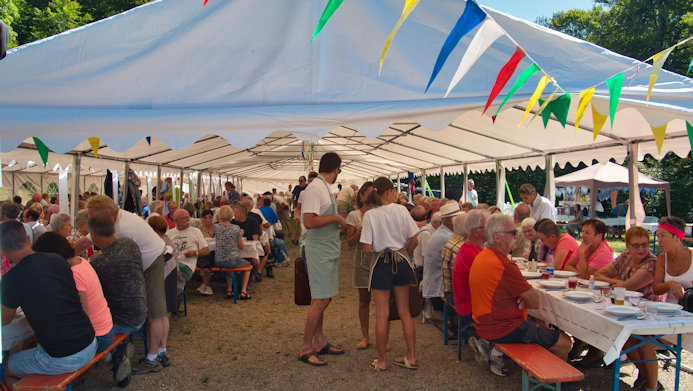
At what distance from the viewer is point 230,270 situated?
5910 mm

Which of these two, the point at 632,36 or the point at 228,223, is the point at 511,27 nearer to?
the point at 228,223

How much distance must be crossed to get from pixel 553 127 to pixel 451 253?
2530 millimetres

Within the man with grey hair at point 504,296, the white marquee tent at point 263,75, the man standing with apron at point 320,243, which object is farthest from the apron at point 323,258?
the man with grey hair at point 504,296

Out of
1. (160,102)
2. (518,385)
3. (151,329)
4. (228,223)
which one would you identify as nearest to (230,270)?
(228,223)

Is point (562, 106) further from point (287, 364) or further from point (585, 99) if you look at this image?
point (287, 364)

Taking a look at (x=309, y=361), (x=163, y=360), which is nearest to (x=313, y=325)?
(x=309, y=361)

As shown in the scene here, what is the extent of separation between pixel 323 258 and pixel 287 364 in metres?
0.97

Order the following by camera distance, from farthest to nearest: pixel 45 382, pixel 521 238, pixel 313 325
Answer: pixel 521 238, pixel 313 325, pixel 45 382

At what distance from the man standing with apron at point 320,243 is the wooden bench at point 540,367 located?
4.38 feet

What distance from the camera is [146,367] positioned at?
142 inches

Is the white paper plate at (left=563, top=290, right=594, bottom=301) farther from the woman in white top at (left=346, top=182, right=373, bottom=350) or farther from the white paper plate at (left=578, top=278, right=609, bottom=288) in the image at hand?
the woman in white top at (left=346, top=182, right=373, bottom=350)

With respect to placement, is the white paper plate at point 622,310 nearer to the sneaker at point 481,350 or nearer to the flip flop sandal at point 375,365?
the sneaker at point 481,350

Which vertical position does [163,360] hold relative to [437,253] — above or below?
below

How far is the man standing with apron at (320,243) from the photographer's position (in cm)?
355
